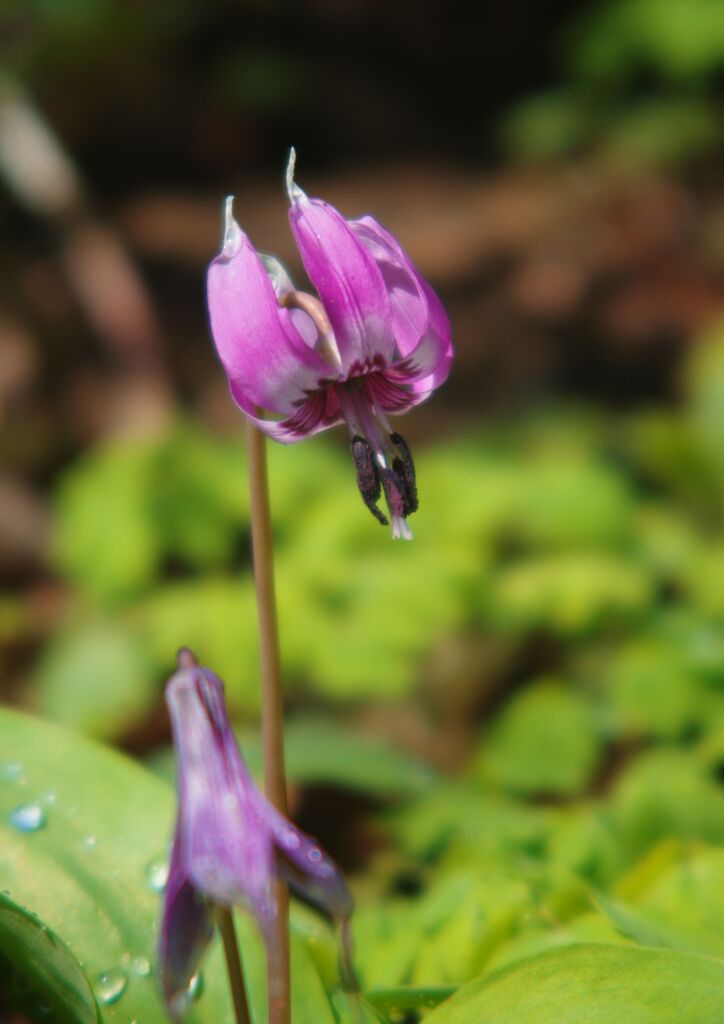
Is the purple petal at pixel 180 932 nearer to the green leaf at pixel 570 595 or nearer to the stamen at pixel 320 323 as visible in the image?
the stamen at pixel 320 323

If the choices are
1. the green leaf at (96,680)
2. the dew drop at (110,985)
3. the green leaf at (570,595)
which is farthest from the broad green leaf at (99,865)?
the green leaf at (96,680)

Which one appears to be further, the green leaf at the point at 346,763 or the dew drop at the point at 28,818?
the green leaf at the point at 346,763

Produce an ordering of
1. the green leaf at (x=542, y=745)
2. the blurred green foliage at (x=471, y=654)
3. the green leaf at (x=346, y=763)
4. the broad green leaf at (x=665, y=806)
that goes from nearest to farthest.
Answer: the blurred green foliage at (x=471, y=654) → the broad green leaf at (x=665, y=806) → the green leaf at (x=346, y=763) → the green leaf at (x=542, y=745)

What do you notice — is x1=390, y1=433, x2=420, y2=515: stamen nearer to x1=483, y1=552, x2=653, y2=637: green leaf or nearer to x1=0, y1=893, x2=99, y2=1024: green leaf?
x1=0, y1=893, x2=99, y2=1024: green leaf

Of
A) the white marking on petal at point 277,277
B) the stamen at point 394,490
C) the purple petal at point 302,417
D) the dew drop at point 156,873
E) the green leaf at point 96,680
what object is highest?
the green leaf at point 96,680

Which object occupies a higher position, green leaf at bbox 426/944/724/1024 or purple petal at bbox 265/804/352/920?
purple petal at bbox 265/804/352/920

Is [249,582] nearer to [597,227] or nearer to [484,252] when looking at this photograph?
[484,252]

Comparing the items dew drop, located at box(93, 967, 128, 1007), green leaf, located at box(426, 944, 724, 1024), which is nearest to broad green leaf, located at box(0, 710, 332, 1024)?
dew drop, located at box(93, 967, 128, 1007)
